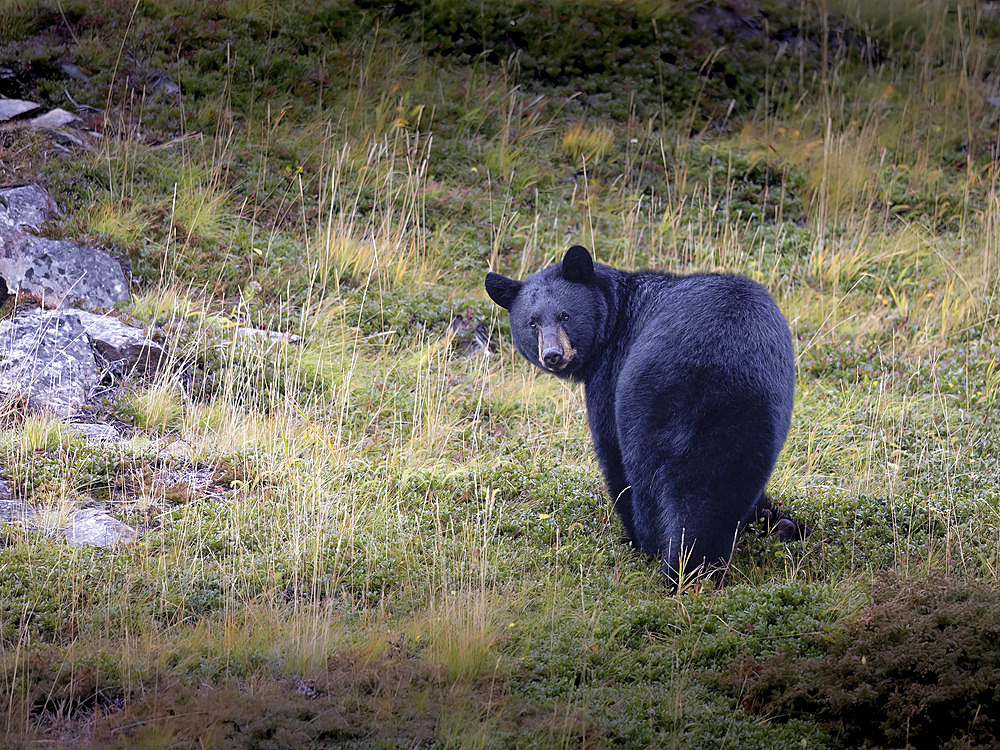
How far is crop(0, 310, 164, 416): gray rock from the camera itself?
6.57 m

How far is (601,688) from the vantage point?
13.5 ft

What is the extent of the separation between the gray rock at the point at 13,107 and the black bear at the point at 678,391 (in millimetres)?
6710

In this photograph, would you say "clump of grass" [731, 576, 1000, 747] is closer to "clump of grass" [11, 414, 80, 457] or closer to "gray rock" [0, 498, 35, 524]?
"gray rock" [0, 498, 35, 524]

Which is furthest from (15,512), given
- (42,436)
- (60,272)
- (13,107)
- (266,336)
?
(13,107)

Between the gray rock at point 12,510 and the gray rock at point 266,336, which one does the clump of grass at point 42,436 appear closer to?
the gray rock at point 12,510

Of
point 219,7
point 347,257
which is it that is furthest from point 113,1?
point 347,257

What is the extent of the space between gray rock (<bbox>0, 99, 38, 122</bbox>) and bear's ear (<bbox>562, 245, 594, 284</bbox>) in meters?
6.78

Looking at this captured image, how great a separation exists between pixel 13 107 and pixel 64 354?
4.24 metres

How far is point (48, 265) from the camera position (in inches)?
309

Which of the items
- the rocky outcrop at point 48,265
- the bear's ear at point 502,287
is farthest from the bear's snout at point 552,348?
the rocky outcrop at point 48,265

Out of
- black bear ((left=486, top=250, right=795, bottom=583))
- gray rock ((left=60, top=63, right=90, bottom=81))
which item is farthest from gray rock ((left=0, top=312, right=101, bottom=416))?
gray rock ((left=60, top=63, right=90, bottom=81))

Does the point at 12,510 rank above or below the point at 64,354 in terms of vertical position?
below

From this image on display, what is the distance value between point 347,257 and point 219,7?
500cm

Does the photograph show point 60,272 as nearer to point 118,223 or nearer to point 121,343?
point 118,223
